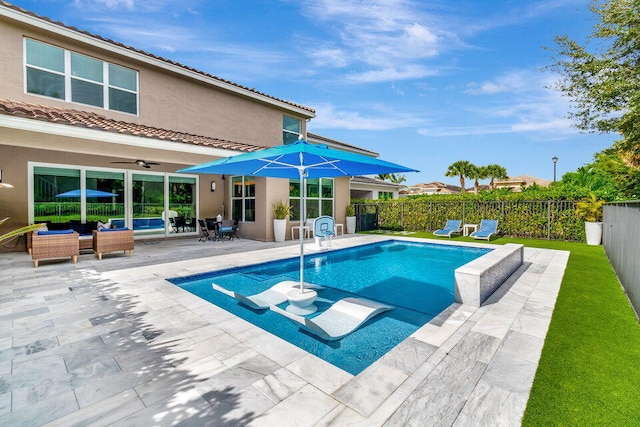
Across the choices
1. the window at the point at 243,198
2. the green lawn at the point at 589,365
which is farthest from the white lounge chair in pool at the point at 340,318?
the window at the point at 243,198

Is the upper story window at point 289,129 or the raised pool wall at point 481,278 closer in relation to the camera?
the raised pool wall at point 481,278

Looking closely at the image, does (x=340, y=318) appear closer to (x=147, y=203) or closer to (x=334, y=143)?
(x=147, y=203)

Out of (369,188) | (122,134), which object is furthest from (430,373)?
(369,188)

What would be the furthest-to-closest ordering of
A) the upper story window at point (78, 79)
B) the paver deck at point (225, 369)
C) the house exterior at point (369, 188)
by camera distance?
the house exterior at point (369, 188)
the upper story window at point (78, 79)
the paver deck at point (225, 369)

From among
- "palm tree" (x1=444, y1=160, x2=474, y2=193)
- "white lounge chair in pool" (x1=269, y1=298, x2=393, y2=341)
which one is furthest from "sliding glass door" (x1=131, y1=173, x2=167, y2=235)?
"palm tree" (x1=444, y1=160, x2=474, y2=193)

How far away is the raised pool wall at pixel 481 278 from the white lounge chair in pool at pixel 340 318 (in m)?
1.31

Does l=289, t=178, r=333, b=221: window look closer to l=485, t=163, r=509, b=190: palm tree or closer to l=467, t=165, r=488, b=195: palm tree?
l=467, t=165, r=488, b=195: palm tree

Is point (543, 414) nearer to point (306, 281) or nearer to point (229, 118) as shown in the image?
point (306, 281)

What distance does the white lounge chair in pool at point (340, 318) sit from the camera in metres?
4.33

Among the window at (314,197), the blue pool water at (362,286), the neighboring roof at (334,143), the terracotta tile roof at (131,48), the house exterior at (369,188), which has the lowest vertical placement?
the blue pool water at (362,286)

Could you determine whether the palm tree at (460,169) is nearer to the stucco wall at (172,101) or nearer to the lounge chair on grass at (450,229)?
the lounge chair on grass at (450,229)

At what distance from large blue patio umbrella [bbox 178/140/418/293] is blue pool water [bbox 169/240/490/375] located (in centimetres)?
143

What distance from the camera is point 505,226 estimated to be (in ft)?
48.6

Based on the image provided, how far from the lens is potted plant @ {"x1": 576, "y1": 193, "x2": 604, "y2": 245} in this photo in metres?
11.9
